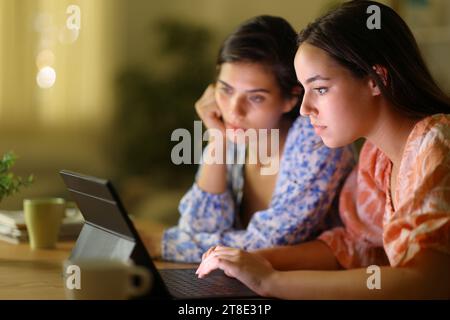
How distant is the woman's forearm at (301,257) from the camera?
1.50m

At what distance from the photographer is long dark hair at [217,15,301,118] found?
5.55ft

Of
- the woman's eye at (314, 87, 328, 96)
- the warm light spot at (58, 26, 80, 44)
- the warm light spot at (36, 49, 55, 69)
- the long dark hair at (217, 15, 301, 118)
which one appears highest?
the warm light spot at (58, 26, 80, 44)

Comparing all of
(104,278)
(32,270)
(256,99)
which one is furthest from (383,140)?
(32,270)

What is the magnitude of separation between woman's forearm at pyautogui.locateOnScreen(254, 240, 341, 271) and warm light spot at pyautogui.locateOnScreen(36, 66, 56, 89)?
272cm

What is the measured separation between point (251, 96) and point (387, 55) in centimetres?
49

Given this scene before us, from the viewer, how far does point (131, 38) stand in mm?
4293

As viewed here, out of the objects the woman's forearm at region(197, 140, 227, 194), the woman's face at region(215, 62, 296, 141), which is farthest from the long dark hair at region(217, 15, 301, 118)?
the woman's forearm at region(197, 140, 227, 194)

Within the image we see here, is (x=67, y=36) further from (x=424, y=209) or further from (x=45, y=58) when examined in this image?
(x=424, y=209)

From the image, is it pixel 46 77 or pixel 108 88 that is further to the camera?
pixel 108 88

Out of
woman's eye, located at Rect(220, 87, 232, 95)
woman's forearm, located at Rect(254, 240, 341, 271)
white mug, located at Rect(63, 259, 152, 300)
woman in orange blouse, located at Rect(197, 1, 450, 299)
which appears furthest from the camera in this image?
woman's eye, located at Rect(220, 87, 232, 95)

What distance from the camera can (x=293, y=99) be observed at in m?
1.74

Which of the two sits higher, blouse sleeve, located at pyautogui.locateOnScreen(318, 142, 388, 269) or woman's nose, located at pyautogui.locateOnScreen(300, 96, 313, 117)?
woman's nose, located at pyautogui.locateOnScreen(300, 96, 313, 117)

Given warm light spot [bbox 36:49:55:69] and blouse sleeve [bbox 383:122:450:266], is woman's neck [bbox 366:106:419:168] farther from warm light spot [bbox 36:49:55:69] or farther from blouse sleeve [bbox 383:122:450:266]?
warm light spot [bbox 36:49:55:69]

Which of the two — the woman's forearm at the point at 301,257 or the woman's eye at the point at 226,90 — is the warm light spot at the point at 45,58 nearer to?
the woman's eye at the point at 226,90
